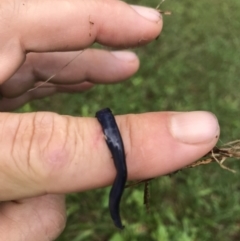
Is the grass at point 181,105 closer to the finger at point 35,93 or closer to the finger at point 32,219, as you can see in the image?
the finger at point 35,93

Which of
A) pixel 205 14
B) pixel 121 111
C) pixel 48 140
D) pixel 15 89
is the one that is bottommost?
pixel 121 111

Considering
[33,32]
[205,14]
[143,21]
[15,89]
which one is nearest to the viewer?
[33,32]

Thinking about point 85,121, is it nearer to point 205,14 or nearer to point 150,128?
point 150,128

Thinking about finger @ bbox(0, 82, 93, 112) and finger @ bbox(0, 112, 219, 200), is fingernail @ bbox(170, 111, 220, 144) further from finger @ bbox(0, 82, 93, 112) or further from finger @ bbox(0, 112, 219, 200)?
finger @ bbox(0, 82, 93, 112)

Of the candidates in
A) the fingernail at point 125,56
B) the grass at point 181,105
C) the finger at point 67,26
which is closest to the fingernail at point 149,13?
the finger at point 67,26

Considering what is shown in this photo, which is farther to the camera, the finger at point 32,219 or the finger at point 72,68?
the finger at point 72,68

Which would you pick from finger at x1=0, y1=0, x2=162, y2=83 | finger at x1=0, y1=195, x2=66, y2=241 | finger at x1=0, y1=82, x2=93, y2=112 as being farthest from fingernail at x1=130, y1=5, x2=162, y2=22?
finger at x1=0, y1=195, x2=66, y2=241

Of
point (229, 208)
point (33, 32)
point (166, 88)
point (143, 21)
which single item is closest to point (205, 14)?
point (166, 88)
